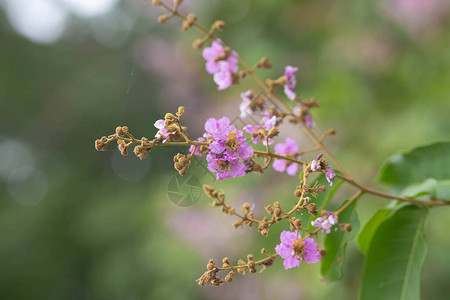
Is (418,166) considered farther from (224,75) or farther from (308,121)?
(224,75)

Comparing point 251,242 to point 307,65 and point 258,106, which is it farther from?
point 258,106

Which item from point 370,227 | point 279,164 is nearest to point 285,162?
point 279,164

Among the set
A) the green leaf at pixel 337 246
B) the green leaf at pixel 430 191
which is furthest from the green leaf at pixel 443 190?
the green leaf at pixel 337 246

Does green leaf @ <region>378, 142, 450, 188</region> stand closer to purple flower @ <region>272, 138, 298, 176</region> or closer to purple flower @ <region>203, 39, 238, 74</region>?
purple flower @ <region>272, 138, 298, 176</region>

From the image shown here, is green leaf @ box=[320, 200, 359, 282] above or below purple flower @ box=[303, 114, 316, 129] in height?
below

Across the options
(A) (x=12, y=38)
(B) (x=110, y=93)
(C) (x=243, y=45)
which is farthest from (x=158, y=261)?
(A) (x=12, y=38)

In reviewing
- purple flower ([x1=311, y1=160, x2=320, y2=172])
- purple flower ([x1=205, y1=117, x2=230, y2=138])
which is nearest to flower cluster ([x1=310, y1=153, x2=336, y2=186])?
purple flower ([x1=311, y1=160, x2=320, y2=172])
